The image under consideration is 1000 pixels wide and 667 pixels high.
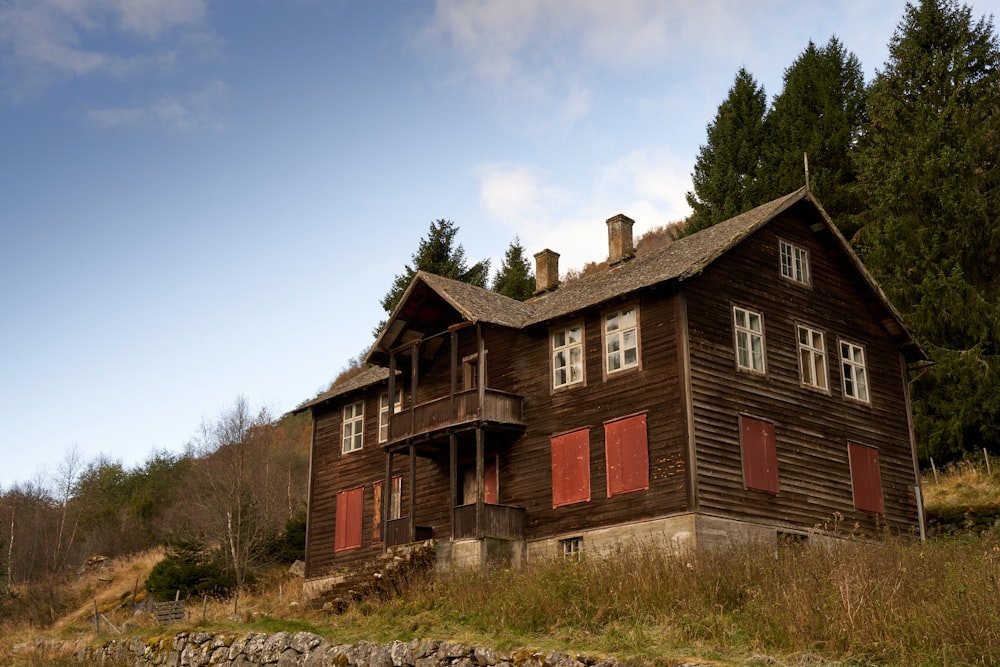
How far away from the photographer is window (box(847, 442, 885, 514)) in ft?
86.1

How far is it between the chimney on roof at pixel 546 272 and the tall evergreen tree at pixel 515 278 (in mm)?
21520

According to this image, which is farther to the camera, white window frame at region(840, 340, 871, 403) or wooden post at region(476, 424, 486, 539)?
white window frame at region(840, 340, 871, 403)

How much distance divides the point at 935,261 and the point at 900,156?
13.1ft

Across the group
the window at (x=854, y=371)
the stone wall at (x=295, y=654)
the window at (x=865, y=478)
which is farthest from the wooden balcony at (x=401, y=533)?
the window at (x=854, y=371)

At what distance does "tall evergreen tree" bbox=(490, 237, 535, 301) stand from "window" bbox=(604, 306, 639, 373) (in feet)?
99.9

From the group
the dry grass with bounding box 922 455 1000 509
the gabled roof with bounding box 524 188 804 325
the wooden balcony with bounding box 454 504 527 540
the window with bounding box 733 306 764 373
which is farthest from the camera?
the dry grass with bounding box 922 455 1000 509

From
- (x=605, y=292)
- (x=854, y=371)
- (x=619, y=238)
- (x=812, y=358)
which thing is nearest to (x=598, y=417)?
(x=605, y=292)

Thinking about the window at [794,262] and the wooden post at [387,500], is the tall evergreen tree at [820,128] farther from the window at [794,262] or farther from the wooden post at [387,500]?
the wooden post at [387,500]

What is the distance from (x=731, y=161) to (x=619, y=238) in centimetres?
1903

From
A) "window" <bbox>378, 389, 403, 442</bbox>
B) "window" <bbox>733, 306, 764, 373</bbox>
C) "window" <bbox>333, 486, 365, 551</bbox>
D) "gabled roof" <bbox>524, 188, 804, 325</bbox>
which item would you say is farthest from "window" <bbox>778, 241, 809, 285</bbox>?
"window" <bbox>333, 486, 365, 551</bbox>

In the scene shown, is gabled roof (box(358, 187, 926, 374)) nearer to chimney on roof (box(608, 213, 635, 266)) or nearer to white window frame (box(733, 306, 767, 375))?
chimney on roof (box(608, 213, 635, 266))

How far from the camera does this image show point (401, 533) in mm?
27344

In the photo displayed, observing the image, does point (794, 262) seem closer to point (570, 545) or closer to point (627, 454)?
point (627, 454)

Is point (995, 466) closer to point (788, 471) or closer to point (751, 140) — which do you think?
point (788, 471)
